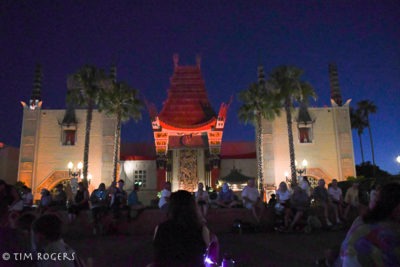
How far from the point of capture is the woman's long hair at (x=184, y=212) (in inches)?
107

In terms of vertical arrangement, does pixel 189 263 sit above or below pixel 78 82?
below

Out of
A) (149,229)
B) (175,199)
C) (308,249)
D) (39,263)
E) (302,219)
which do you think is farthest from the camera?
(149,229)

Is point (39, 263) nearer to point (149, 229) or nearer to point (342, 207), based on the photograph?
point (149, 229)

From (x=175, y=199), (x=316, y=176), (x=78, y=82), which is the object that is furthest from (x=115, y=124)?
(x=175, y=199)

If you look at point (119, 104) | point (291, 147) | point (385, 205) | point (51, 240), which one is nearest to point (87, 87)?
point (119, 104)

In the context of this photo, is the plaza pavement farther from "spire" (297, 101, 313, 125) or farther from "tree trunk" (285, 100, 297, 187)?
"spire" (297, 101, 313, 125)

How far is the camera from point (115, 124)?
81.8ft

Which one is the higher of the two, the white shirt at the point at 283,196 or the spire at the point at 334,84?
the spire at the point at 334,84

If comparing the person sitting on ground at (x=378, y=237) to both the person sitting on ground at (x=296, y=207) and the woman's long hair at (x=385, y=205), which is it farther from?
the person sitting on ground at (x=296, y=207)

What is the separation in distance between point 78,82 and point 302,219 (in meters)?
16.5

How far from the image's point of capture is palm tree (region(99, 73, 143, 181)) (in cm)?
2266

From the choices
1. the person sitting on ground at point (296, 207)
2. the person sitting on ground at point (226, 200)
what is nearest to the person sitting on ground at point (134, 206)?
the person sitting on ground at point (226, 200)

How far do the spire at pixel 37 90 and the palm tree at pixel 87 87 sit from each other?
458cm

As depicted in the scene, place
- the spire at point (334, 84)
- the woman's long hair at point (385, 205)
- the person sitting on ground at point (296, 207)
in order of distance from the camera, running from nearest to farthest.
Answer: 1. the woman's long hair at point (385, 205)
2. the person sitting on ground at point (296, 207)
3. the spire at point (334, 84)
